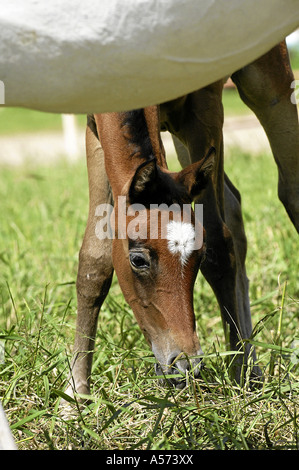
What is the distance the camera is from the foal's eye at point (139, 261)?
8.43 ft

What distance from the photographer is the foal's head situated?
2492 millimetres

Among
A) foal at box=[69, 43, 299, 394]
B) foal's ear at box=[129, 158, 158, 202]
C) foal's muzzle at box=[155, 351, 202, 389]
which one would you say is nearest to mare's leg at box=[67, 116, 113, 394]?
foal at box=[69, 43, 299, 394]

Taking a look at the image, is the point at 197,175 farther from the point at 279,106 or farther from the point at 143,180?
the point at 279,106

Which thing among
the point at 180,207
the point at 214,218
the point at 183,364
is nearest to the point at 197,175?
the point at 180,207

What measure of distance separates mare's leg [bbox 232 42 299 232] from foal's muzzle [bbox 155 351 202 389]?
3.99 feet

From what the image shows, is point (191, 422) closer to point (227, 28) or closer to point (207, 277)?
point (207, 277)

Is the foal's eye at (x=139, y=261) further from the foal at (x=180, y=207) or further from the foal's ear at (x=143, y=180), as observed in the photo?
the foal's ear at (x=143, y=180)

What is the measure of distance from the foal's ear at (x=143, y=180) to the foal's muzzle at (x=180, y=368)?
0.58 metres

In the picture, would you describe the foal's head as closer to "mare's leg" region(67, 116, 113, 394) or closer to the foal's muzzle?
the foal's muzzle

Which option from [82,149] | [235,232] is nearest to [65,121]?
[82,149]

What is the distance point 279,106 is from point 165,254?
1154mm

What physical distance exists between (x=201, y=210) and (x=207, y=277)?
1.34 feet

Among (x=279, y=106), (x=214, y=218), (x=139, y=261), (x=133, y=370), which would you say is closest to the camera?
(x=139, y=261)

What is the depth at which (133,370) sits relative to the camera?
2773mm
